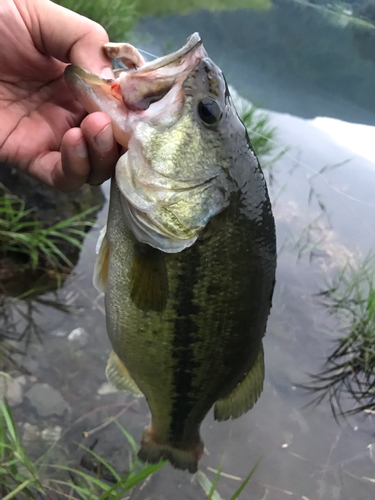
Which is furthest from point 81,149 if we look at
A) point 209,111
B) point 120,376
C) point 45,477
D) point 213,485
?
point 45,477

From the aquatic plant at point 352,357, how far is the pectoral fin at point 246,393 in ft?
4.60

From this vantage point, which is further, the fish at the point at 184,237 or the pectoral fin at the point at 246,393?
the pectoral fin at the point at 246,393

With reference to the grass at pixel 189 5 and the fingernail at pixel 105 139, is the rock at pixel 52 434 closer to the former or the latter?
the fingernail at pixel 105 139

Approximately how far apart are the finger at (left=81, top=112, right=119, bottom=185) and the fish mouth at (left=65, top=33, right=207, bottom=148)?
4 centimetres

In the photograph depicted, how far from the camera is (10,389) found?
2.23m

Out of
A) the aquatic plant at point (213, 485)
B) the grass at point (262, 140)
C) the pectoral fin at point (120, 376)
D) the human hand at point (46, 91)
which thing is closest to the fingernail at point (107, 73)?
the human hand at point (46, 91)

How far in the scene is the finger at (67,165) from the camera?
116 centimetres

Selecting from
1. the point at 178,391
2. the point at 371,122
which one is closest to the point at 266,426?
the point at 178,391

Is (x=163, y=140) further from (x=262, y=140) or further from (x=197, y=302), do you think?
(x=262, y=140)

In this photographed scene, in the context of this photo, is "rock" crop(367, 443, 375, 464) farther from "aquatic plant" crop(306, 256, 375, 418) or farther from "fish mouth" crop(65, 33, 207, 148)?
"fish mouth" crop(65, 33, 207, 148)

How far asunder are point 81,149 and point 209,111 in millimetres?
401

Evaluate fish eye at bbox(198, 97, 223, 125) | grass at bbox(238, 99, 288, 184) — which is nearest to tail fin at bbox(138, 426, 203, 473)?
fish eye at bbox(198, 97, 223, 125)

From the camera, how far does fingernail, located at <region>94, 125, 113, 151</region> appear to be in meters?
1.07

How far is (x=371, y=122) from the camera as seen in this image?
561 centimetres
